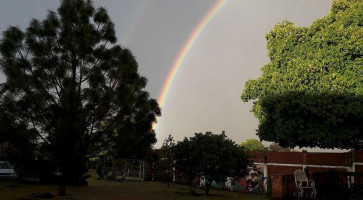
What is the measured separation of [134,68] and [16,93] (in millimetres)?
6008

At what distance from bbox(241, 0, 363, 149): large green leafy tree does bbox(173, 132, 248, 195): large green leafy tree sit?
16.6ft

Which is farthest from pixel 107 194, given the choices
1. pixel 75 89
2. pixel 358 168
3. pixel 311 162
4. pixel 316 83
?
pixel 316 83

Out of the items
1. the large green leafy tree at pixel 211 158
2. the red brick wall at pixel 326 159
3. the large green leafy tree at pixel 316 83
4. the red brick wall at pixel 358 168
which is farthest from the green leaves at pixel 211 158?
the red brick wall at pixel 358 168

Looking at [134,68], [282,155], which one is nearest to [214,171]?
[134,68]

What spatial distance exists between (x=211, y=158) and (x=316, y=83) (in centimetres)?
1092

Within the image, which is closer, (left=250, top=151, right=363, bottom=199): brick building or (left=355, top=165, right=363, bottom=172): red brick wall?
(left=355, top=165, right=363, bottom=172): red brick wall

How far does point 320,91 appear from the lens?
2308 cm

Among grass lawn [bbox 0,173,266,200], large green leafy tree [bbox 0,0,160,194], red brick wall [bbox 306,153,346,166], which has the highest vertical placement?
large green leafy tree [bbox 0,0,160,194]

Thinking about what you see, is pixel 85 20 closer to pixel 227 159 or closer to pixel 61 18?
pixel 61 18

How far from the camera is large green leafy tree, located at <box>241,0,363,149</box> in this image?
821 inches

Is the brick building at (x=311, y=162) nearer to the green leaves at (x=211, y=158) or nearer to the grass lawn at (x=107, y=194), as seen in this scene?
the green leaves at (x=211, y=158)

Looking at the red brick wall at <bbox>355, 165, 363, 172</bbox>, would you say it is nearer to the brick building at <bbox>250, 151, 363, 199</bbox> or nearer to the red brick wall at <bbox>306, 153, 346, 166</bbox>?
the brick building at <bbox>250, 151, 363, 199</bbox>

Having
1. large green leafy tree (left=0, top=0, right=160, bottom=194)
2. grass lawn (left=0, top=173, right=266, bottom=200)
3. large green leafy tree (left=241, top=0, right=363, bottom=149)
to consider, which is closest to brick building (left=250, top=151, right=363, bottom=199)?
large green leafy tree (left=241, top=0, right=363, bottom=149)

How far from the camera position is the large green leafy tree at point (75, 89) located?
53.2 ft
